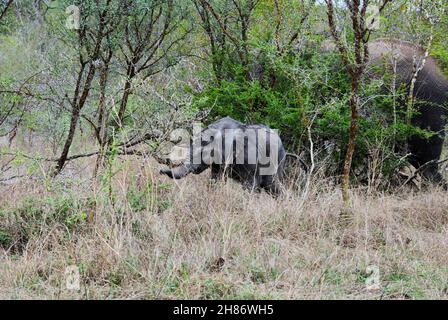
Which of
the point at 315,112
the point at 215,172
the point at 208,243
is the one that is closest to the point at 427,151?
the point at 315,112

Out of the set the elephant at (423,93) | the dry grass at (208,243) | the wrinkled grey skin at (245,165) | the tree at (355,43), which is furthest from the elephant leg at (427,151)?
the tree at (355,43)

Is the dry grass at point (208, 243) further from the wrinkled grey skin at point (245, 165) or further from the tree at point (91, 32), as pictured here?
the tree at point (91, 32)

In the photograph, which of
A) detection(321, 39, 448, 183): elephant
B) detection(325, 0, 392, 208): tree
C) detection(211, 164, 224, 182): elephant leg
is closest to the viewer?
detection(325, 0, 392, 208): tree

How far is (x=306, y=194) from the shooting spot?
19.9ft

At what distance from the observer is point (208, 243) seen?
484 cm

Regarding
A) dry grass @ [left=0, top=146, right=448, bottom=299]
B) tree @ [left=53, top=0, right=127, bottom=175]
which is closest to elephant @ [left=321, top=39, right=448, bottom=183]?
dry grass @ [left=0, top=146, right=448, bottom=299]

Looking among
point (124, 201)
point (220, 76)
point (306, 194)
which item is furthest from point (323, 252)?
point (220, 76)

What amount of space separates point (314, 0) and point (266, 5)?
981 mm

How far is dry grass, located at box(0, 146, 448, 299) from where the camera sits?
4258 mm

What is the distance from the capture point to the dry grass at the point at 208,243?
426 cm

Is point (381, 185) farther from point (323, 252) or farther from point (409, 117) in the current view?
point (323, 252)

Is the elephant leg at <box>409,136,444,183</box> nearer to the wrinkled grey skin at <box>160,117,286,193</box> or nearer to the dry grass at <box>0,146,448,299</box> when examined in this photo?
the dry grass at <box>0,146,448,299</box>

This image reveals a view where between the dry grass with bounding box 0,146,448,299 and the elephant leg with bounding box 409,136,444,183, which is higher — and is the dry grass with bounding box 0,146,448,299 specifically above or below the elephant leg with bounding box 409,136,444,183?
below

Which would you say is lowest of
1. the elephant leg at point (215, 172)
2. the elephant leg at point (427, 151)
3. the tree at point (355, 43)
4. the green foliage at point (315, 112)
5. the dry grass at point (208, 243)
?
the dry grass at point (208, 243)
